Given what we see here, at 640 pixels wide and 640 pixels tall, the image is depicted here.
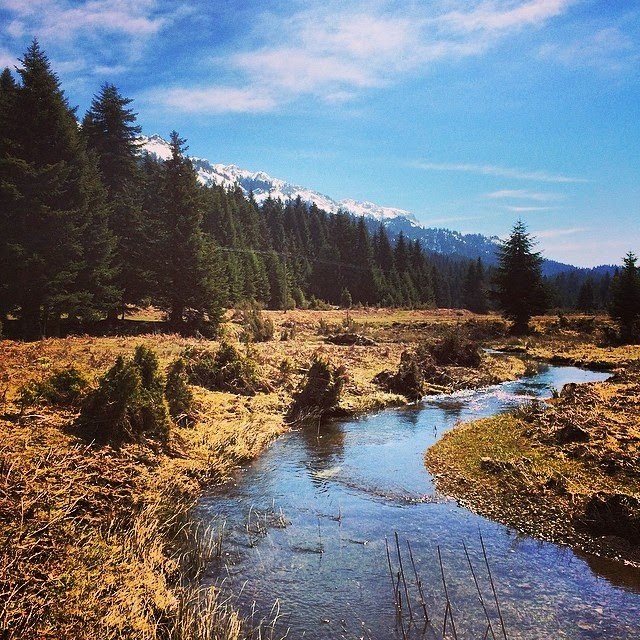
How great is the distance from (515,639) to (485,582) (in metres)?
1.42

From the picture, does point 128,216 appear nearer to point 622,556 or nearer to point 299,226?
point 622,556

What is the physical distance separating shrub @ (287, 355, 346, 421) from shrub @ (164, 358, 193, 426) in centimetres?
458

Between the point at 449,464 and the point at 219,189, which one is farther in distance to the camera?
the point at 219,189

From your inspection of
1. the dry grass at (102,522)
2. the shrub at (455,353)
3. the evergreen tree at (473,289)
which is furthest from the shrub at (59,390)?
the evergreen tree at (473,289)

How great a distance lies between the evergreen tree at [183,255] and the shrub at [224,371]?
43.1 feet

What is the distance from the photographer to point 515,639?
6.48 meters

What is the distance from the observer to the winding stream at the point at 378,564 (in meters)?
6.91

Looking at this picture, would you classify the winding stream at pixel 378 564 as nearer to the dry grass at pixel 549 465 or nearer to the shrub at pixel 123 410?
the dry grass at pixel 549 465

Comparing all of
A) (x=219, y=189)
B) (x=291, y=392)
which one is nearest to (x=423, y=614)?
(x=291, y=392)

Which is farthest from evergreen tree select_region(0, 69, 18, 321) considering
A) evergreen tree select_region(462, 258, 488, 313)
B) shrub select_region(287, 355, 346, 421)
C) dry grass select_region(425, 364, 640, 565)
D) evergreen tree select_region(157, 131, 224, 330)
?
evergreen tree select_region(462, 258, 488, 313)

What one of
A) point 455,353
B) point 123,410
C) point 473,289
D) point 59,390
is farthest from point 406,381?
point 473,289

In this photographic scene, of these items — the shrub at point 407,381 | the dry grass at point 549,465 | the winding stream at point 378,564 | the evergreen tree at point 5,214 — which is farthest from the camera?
the evergreen tree at point 5,214

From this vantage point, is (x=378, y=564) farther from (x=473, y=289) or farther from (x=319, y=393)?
(x=473, y=289)

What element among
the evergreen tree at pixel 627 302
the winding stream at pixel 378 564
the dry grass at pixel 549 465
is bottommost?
the winding stream at pixel 378 564
